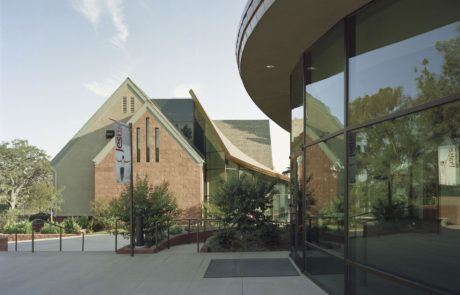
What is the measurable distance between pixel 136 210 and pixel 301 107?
19.2 feet

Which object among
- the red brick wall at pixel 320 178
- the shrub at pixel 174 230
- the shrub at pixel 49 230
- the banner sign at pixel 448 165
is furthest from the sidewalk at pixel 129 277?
the shrub at pixel 49 230

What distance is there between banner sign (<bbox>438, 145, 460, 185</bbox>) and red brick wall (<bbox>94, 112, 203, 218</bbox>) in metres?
24.0

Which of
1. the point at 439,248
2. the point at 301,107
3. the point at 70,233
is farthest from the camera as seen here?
the point at 70,233

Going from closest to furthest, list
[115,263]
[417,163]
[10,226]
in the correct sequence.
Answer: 1. [417,163]
2. [115,263]
3. [10,226]

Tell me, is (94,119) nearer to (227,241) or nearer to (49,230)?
(49,230)

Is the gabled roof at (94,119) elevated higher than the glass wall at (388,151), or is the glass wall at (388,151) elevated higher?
the gabled roof at (94,119)

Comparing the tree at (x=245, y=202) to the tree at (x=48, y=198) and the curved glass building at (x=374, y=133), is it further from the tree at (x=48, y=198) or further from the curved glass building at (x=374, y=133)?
the tree at (x=48, y=198)

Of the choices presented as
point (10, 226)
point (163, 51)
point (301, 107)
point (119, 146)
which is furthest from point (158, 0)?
point (10, 226)

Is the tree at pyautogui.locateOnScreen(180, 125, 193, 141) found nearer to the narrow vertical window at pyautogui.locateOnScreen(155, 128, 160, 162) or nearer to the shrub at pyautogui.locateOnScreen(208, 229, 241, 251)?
the narrow vertical window at pyautogui.locateOnScreen(155, 128, 160, 162)

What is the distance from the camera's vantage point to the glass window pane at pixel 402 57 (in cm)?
436

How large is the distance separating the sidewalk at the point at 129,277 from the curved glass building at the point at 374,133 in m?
1.16

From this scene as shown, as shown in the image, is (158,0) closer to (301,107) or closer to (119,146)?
(119,146)

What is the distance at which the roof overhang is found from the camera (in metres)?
6.29

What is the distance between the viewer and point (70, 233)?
23.6 metres
